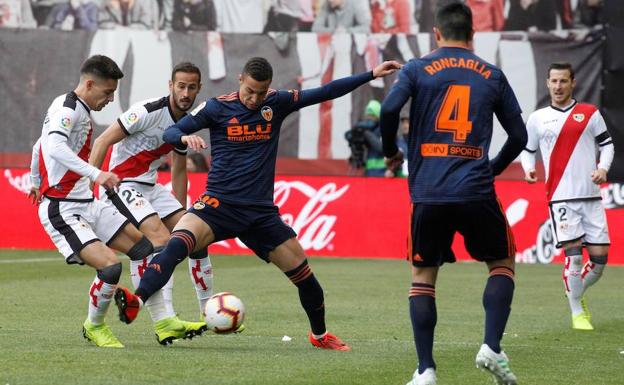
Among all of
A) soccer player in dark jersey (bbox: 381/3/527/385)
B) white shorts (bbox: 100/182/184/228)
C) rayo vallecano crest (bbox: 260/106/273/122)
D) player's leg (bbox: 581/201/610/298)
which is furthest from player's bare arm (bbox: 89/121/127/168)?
player's leg (bbox: 581/201/610/298)

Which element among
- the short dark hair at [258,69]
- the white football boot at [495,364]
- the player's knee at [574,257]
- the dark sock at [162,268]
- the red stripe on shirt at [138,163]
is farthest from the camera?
the player's knee at [574,257]

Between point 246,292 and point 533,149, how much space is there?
4.11 meters

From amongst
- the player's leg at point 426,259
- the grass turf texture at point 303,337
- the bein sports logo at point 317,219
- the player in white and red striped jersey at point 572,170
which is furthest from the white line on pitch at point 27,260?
the player's leg at point 426,259

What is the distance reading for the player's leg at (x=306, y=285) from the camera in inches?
399

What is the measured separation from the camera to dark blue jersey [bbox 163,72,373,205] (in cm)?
1004

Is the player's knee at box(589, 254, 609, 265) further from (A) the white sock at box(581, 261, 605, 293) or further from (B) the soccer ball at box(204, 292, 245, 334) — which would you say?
(B) the soccer ball at box(204, 292, 245, 334)

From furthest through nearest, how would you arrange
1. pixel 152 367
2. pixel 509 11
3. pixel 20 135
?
pixel 20 135
pixel 509 11
pixel 152 367

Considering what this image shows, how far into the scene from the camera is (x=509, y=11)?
76.1 ft

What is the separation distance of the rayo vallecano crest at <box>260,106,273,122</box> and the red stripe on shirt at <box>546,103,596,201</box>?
378 centimetres

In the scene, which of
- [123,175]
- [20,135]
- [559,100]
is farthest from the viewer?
[20,135]

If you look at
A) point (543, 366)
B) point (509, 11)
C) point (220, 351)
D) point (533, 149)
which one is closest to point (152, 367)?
point (220, 351)

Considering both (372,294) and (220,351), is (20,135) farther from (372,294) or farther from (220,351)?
(220,351)

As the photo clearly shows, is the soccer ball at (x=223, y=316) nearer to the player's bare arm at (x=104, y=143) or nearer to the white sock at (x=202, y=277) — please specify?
the white sock at (x=202, y=277)

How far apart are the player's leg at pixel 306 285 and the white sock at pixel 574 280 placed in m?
2.92
